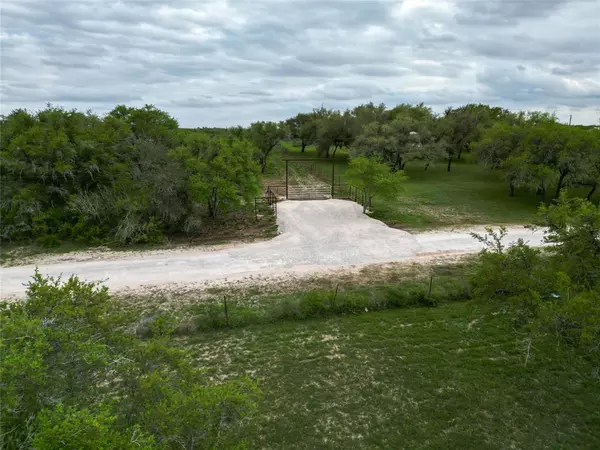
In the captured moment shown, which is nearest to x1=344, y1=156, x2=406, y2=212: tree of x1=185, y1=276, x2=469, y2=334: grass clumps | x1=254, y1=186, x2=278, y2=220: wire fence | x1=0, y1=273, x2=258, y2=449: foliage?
x1=254, y1=186, x2=278, y2=220: wire fence

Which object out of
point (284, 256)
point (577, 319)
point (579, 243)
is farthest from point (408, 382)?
point (284, 256)

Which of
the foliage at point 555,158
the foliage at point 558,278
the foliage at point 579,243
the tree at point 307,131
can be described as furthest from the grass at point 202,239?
the tree at point 307,131

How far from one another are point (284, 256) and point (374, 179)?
10201mm

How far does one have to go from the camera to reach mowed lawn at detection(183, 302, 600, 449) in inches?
341

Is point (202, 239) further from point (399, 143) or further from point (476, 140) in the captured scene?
point (476, 140)

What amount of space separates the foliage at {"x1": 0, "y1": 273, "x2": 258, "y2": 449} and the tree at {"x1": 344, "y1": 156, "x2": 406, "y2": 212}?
68.7 feet

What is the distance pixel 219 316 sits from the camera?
13.2 m

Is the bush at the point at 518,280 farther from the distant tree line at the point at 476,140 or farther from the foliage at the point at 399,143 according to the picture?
the foliage at the point at 399,143

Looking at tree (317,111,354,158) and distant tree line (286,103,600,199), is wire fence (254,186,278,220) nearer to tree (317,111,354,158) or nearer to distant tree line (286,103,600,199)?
distant tree line (286,103,600,199)

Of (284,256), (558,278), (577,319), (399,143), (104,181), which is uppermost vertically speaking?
(399,143)

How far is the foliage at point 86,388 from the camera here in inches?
177

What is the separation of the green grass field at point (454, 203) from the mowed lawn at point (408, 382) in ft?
40.9

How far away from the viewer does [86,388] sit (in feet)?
20.3

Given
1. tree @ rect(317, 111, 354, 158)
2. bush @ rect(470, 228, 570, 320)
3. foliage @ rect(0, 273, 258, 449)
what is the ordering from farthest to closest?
tree @ rect(317, 111, 354, 158) < bush @ rect(470, 228, 570, 320) < foliage @ rect(0, 273, 258, 449)
